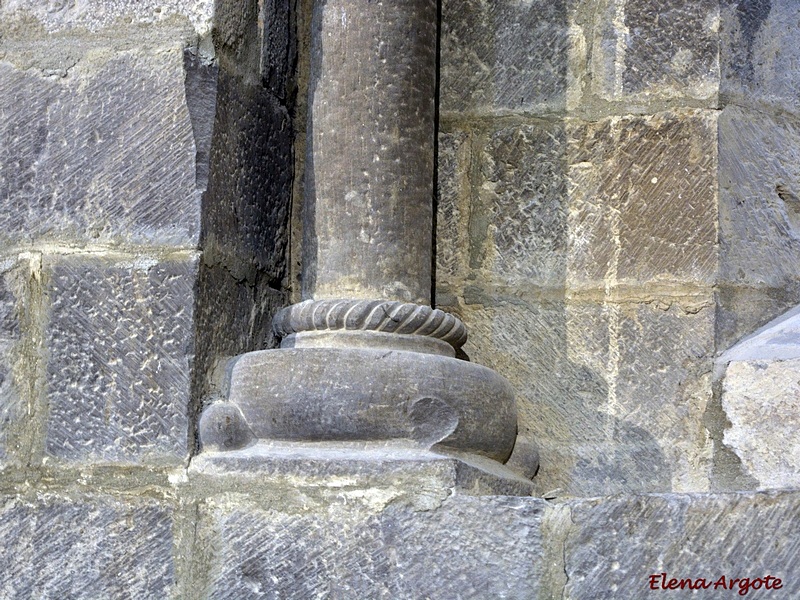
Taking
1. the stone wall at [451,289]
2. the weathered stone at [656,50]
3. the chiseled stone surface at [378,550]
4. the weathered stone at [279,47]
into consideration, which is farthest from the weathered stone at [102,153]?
the weathered stone at [656,50]

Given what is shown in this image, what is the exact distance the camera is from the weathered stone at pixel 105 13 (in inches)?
88.0

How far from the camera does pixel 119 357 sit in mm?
2160

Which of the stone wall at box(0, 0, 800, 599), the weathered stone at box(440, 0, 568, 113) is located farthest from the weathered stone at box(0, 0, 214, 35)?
the weathered stone at box(440, 0, 568, 113)

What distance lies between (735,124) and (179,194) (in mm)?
1107

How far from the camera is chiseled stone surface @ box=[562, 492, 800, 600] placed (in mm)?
1786

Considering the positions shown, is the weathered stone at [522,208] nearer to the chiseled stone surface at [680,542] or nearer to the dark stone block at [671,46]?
the dark stone block at [671,46]

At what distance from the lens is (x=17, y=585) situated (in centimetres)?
212

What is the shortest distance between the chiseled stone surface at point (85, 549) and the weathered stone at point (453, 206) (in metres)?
0.82

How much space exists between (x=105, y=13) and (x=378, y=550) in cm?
109

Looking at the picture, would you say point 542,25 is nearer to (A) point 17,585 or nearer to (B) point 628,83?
(B) point 628,83

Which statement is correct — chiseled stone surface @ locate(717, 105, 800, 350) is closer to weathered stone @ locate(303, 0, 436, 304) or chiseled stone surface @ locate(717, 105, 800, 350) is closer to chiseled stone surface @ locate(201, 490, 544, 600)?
weathered stone @ locate(303, 0, 436, 304)

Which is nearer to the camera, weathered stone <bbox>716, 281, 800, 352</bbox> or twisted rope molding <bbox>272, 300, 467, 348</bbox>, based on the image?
twisted rope molding <bbox>272, 300, 467, 348</bbox>

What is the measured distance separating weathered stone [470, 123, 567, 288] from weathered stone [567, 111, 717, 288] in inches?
1.2
